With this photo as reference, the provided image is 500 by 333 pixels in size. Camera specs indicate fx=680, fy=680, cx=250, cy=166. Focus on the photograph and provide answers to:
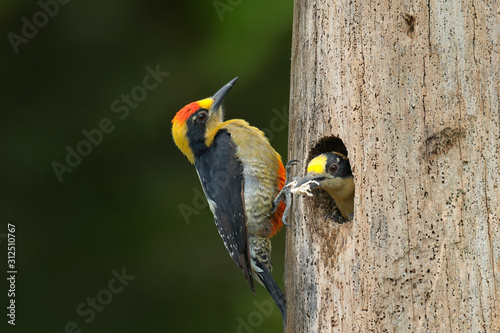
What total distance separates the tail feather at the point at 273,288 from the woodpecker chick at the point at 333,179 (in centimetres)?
78

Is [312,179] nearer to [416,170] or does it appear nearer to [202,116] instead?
[416,170]

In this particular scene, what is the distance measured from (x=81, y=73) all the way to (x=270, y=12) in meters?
2.18

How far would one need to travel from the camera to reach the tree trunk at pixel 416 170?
3.63 meters

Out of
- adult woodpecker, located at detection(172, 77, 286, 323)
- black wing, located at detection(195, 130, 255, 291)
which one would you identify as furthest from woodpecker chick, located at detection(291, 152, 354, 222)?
black wing, located at detection(195, 130, 255, 291)

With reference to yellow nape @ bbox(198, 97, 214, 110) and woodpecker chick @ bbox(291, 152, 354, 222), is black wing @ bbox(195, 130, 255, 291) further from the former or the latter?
woodpecker chick @ bbox(291, 152, 354, 222)

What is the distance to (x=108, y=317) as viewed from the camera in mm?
7453

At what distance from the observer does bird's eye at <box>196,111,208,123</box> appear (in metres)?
6.20

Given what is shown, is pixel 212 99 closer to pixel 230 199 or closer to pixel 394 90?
pixel 230 199

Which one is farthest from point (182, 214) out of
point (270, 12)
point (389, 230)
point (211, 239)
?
point (389, 230)

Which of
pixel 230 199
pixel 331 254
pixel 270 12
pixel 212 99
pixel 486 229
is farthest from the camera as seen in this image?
pixel 270 12

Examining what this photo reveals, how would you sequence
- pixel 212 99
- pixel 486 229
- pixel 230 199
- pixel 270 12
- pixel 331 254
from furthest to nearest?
pixel 270 12 → pixel 212 99 → pixel 230 199 → pixel 331 254 → pixel 486 229

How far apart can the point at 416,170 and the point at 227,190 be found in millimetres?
2438

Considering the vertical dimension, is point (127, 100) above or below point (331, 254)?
above

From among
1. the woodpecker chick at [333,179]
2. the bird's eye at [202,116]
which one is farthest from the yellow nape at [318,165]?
the bird's eye at [202,116]
